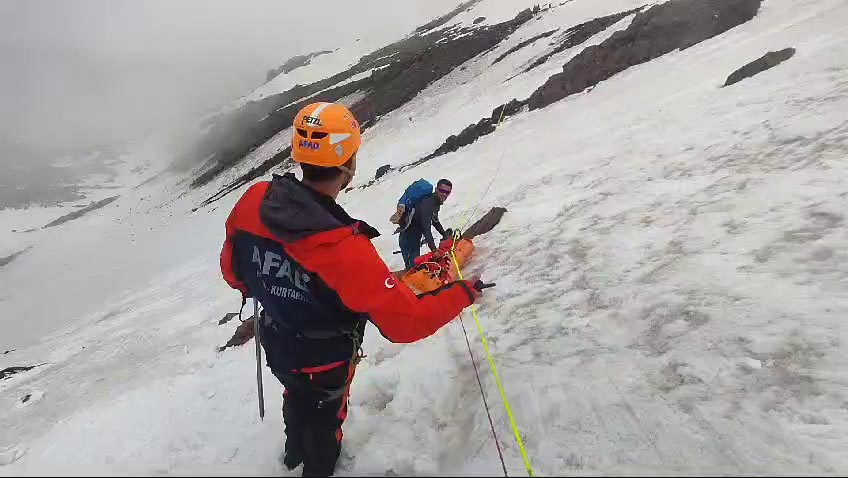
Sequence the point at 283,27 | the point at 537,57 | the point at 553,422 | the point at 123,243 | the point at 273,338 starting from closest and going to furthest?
the point at 273,338 < the point at 553,422 < the point at 537,57 < the point at 123,243 < the point at 283,27

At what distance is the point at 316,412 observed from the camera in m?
3.55

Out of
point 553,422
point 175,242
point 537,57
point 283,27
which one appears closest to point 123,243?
point 175,242

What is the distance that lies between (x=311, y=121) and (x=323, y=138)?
0.47 ft

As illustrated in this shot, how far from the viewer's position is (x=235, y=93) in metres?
141

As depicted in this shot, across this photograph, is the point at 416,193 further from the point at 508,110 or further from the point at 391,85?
the point at 391,85

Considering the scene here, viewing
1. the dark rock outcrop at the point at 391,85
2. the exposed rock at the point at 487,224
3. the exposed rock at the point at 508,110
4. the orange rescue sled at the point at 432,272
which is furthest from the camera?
the dark rock outcrop at the point at 391,85

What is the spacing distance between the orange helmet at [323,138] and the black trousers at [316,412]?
1.39m

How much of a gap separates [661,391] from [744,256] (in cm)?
224

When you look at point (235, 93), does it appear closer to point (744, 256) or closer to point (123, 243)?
point (123, 243)

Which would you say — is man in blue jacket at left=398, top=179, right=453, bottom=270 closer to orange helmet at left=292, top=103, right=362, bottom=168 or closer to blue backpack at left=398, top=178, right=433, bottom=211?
blue backpack at left=398, top=178, right=433, bottom=211

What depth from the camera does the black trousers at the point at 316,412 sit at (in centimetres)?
341

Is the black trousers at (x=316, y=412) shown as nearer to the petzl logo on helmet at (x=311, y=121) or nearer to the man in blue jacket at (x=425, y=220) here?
the petzl logo on helmet at (x=311, y=121)

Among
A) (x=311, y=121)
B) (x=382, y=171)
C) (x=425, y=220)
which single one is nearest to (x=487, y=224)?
(x=425, y=220)

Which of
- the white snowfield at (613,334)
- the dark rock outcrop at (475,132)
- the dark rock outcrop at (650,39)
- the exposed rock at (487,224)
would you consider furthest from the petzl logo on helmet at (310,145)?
the dark rock outcrop at (650,39)
